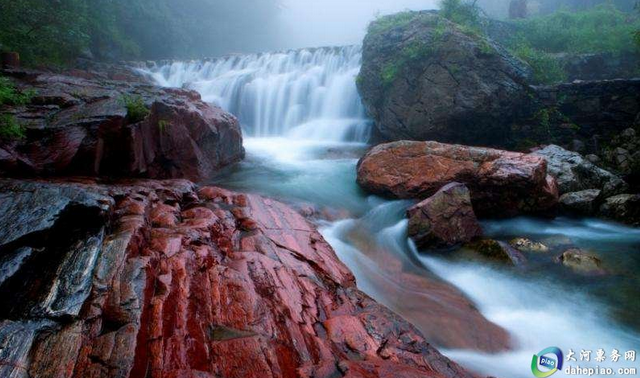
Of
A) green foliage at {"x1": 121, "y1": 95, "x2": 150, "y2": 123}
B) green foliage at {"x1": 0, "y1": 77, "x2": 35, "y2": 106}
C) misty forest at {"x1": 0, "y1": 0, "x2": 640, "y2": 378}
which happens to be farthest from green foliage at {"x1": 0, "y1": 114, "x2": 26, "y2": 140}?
green foliage at {"x1": 121, "y1": 95, "x2": 150, "y2": 123}

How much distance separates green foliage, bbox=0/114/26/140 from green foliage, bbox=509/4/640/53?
771 inches

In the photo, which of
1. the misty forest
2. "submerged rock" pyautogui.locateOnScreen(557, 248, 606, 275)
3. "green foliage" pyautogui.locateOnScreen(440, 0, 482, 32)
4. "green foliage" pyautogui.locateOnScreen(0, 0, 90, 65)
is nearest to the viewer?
the misty forest

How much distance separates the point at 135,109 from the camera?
21.1ft

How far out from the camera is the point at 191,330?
256 centimetres

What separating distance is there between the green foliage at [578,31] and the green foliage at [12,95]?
19362 mm

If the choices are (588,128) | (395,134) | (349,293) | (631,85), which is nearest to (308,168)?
(395,134)

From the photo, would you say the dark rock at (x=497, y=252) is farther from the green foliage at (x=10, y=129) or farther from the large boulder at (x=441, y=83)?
the green foliage at (x=10, y=129)

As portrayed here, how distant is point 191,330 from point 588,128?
13.6 meters

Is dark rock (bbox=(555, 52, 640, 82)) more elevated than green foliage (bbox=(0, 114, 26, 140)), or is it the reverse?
dark rock (bbox=(555, 52, 640, 82))

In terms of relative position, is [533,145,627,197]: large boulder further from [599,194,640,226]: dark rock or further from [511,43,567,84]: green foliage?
[511,43,567,84]: green foliage

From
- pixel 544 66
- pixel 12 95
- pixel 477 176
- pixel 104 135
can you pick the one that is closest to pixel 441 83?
pixel 477 176

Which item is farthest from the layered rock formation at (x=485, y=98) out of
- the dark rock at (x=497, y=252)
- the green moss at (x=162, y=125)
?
the green moss at (x=162, y=125)

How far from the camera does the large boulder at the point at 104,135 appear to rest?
187 inches

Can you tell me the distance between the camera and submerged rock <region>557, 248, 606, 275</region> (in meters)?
5.64
